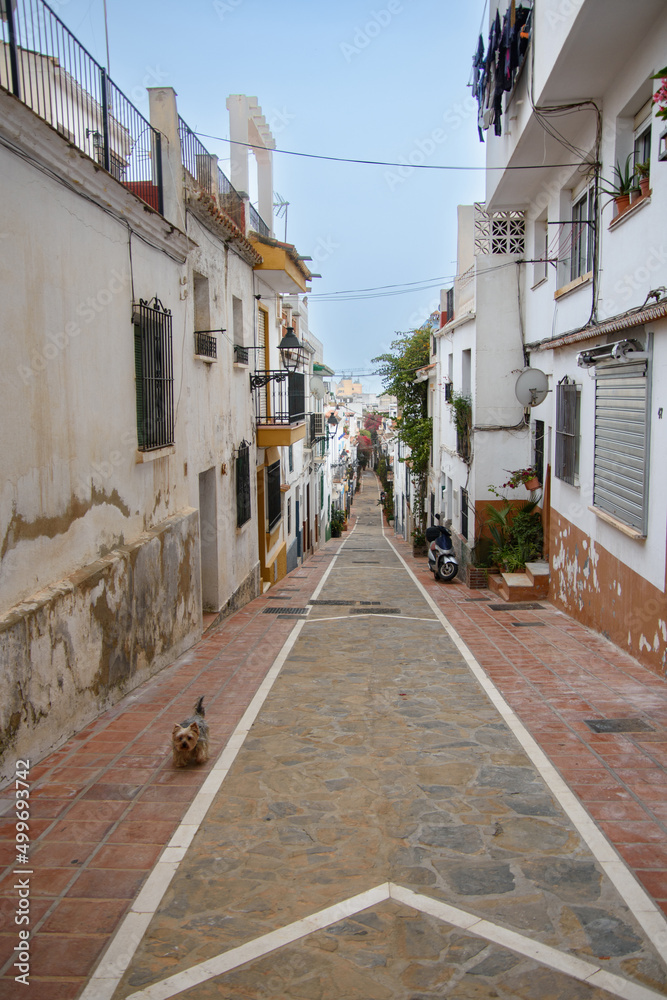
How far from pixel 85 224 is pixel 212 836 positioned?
4.96 meters

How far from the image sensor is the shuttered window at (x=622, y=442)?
7.96m

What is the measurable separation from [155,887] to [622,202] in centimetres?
836

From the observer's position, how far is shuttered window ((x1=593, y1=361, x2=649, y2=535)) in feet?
26.1

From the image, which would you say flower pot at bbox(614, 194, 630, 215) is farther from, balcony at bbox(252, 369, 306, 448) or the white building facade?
balcony at bbox(252, 369, 306, 448)

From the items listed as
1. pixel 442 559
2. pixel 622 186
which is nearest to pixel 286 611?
pixel 442 559

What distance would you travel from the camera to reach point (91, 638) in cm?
639

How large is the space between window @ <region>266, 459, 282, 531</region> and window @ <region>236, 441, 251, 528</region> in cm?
252

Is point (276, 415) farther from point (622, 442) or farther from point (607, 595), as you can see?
point (622, 442)

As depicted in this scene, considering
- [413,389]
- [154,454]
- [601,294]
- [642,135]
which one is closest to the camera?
[154,454]

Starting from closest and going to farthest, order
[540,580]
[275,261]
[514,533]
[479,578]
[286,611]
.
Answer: [286,611]
[540,580]
[514,533]
[275,261]
[479,578]

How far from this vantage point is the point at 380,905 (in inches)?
151

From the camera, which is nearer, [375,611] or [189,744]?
[189,744]

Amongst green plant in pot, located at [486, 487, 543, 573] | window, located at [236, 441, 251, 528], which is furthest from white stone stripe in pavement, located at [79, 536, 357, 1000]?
green plant in pot, located at [486, 487, 543, 573]

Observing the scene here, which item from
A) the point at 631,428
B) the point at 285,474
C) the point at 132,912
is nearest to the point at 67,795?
the point at 132,912
